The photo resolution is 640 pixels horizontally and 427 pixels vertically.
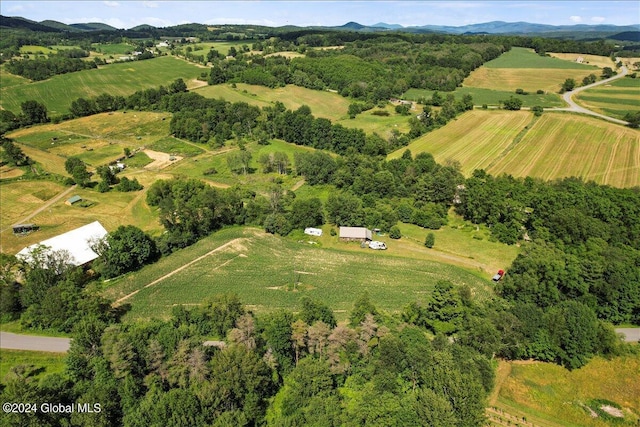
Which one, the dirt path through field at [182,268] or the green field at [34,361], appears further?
the dirt path through field at [182,268]

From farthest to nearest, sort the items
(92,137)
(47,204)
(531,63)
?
(531,63) → (92,137) → (47,204)

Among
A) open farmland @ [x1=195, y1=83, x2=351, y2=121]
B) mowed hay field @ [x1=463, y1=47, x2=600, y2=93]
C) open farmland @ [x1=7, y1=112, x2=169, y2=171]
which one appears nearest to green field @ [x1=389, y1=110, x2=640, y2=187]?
open farmland @ [x1=195, y1=83, x2=351, y2=121]

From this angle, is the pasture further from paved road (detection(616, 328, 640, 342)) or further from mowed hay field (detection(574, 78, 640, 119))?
paved road (detection(616, 328, 640, 342))

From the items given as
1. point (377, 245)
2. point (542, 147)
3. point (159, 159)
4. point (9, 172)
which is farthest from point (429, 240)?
Result: point (9, 172)

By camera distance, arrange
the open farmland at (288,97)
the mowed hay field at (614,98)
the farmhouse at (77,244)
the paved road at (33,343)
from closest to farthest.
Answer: the paved road at (33,343) → the farmhouse at (77,244) → the mowed hay field at (614,98) → the open farmland at (288,97)

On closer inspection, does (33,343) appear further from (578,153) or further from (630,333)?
(578,153)

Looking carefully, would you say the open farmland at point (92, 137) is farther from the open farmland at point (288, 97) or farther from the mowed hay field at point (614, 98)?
the mowed hay field at point (614, 98)

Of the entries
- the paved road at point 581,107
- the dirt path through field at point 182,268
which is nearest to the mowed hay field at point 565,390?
the dirt path through field at point 182,268
